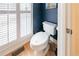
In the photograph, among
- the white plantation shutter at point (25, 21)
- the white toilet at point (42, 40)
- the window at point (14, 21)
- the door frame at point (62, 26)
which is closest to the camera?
the door frame at point (62, 26)

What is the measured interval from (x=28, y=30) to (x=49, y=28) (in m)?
0.30

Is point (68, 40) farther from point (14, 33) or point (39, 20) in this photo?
point (14, 33)

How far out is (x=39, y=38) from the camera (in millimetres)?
1557

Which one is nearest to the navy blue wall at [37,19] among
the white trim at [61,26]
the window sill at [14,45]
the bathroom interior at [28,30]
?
the bathroom interior at [28,30]

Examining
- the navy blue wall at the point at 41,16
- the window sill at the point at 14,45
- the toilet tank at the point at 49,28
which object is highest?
the navy blue wall at the point at 41,16

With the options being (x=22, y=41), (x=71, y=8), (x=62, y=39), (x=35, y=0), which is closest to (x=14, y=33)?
(x=22, y=41)

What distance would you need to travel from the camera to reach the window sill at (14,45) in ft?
4.38

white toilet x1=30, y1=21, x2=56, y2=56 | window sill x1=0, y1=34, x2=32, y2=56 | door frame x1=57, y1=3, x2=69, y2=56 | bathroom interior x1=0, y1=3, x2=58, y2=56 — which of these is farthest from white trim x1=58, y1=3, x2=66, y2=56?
window sill x1=0, y1=34, x2=32, y2=56

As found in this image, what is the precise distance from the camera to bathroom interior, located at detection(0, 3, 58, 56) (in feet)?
4.47

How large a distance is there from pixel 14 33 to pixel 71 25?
845mm

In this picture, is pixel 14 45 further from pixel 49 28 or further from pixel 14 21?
pixel 49 28

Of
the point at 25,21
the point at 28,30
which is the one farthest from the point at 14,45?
the point at 25,21

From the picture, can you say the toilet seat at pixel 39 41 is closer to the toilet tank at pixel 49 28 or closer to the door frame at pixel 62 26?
the toilet tank at pixel 49 28

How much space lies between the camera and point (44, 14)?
140 cm
